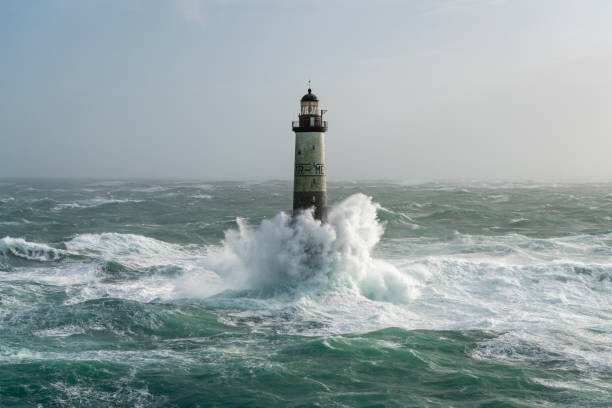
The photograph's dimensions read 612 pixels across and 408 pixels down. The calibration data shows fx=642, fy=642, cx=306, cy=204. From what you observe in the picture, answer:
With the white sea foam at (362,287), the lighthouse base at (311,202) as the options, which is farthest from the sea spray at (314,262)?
the lighthouse base at (311,202)

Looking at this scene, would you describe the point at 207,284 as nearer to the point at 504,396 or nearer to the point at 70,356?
the point at 70,356

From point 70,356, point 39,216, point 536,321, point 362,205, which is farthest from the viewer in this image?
point 39,216

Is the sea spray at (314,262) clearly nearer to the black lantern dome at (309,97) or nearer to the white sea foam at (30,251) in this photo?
the black lantern dome at (309,97)

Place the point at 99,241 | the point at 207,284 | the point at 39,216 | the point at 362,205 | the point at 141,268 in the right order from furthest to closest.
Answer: the point at 39,216 → the point at 99,241 → the point at 141,268 → the point at 362,205 → the point at 207,284

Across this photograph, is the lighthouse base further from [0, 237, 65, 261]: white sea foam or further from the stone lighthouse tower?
[0, 237, 65, 261]: white sea foam

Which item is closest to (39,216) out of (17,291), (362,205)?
(17,291)

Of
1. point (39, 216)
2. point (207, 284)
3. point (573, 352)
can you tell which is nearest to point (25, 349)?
point (207, 284)

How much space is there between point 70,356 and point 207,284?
9.47 m

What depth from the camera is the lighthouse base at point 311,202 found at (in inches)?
935

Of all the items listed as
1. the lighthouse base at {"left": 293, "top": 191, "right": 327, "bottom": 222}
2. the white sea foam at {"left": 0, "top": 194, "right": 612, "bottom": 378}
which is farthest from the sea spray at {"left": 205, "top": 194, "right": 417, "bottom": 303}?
the lighthouse base at {"left": 293, "top": 191, "right": 327, "bottom": 222}

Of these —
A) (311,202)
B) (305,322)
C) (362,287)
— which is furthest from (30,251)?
(305,322)

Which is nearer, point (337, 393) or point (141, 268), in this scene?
point (337, 393)

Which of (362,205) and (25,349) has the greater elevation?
(362,205)

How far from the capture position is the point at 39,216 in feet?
169
